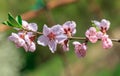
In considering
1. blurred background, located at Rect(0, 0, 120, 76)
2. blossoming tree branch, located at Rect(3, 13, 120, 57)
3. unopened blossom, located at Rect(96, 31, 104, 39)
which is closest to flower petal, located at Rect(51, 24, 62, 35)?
blossoming tree branch, located at Rect(3, 13, 120, 57)

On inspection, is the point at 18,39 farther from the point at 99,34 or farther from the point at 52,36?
the point at 99,34

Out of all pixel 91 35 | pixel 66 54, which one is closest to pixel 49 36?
pixel 91 35

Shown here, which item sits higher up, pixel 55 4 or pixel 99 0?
pixel 99 0

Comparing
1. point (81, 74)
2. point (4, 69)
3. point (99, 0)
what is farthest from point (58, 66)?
point (99, 0)

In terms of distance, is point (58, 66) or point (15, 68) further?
point (15, 68)

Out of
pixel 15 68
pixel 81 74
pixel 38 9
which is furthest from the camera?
pixel 15 68

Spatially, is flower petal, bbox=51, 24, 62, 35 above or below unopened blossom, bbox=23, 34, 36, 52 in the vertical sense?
above

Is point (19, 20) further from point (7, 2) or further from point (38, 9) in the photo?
point (7, 2)

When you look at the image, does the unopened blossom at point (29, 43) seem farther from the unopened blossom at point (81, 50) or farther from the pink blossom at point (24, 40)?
the unopened blossom at point (81, 50)

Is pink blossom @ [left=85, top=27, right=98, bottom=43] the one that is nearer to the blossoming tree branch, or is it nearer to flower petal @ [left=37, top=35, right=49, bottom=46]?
the blossoming tree branch
